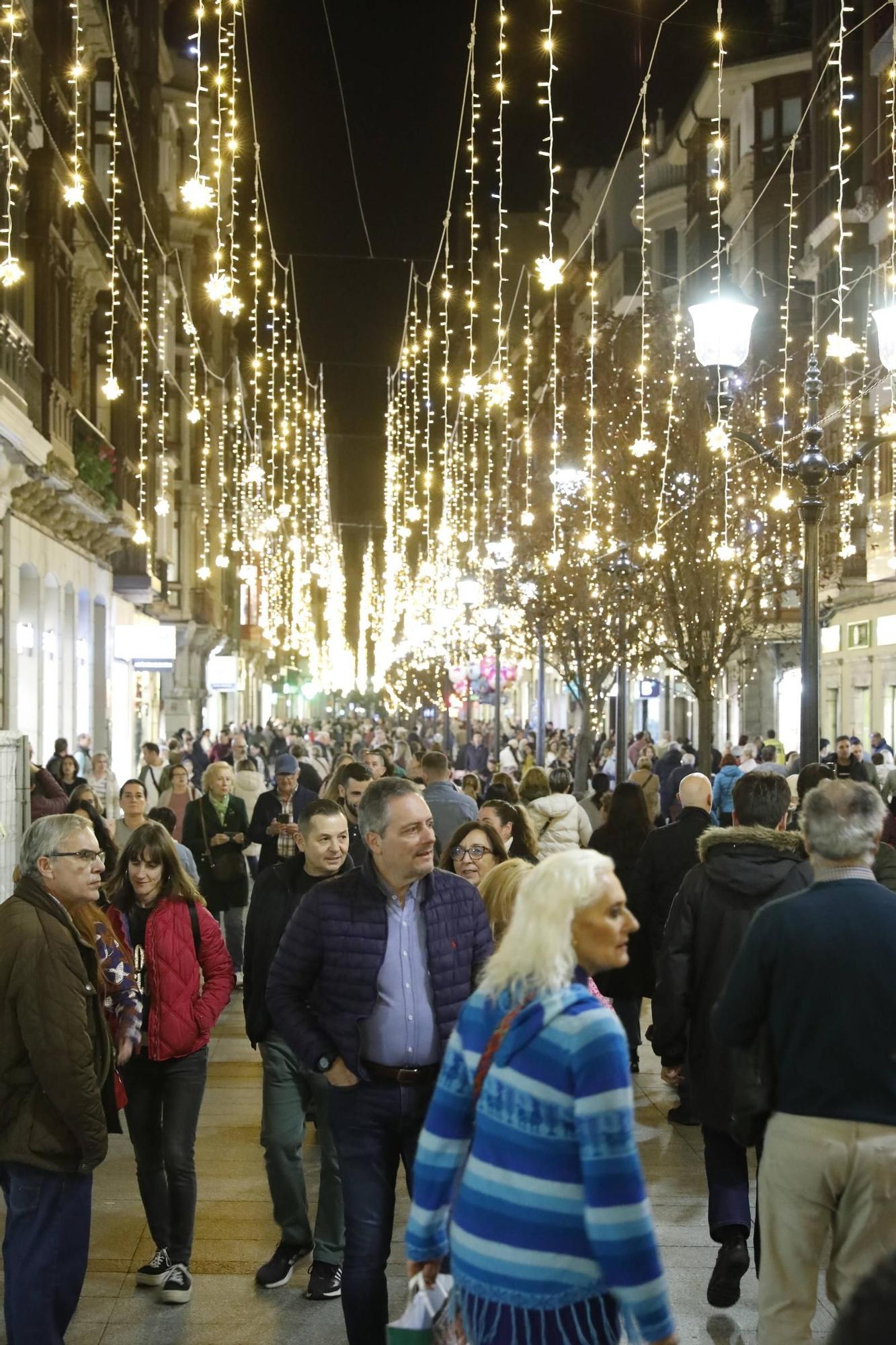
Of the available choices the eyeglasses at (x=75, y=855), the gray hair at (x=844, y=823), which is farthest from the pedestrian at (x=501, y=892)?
the gray hair at (x=844, y=823)

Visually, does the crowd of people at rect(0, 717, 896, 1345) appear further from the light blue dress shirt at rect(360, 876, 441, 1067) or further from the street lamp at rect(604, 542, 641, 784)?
the street lamp at rect(604, 542, 641, 784)

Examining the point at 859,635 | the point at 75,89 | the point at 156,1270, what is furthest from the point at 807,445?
the point at 859,635

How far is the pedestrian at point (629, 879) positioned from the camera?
10305mm

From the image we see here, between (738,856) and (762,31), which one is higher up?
(762,31)

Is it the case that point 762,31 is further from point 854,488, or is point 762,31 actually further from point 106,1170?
point 106,1170

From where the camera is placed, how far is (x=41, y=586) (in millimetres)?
26656

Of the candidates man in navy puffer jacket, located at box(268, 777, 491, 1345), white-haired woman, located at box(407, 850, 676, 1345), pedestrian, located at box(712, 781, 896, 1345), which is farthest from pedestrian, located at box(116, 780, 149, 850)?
white-haired woman, located at box(407, 850, 676, 1345)

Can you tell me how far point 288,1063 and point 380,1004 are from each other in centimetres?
197

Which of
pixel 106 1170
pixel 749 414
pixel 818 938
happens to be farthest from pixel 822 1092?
pixel 749 414

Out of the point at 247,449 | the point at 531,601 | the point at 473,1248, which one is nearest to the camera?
the point at 473,1248

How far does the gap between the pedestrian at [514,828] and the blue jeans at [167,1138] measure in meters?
3.01

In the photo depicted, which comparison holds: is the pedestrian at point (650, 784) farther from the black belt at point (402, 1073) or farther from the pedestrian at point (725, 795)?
the black belt at point (402, 1073)

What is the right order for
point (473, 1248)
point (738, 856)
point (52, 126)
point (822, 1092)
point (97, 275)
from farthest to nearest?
1. point (97, 275)
2. point (52, 126)
3. point (738, 856)
4. point (822, 1092)
5. point (473, 1248)

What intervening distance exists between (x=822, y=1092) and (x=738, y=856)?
6.51ft
